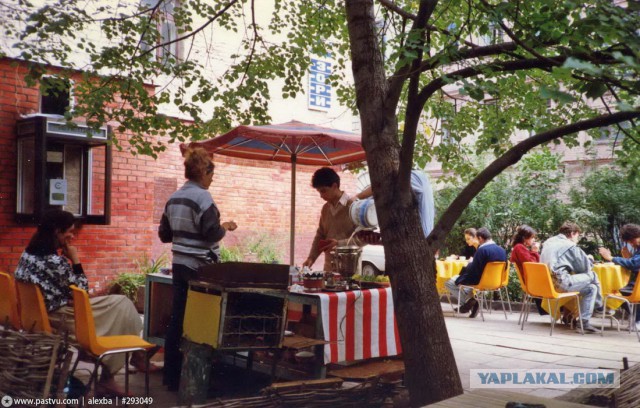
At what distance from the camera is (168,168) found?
1394 centimetres

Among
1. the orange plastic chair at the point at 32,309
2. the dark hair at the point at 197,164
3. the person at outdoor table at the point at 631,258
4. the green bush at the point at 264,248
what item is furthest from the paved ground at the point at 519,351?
the green bush at the point at 264,248

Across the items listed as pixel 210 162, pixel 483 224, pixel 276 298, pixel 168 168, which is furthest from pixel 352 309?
pixel 483 224

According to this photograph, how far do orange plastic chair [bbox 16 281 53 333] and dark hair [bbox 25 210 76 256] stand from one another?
0.96ft

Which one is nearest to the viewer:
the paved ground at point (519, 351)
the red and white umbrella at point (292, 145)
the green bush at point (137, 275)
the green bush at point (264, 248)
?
the paved ground at point (519, 351)

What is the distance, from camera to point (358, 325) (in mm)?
5348

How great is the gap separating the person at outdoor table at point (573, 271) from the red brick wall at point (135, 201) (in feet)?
15.8

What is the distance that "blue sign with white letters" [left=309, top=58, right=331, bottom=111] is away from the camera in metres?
17.2

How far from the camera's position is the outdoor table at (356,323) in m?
5.09

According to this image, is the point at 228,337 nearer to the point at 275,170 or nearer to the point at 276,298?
the point at 276,298

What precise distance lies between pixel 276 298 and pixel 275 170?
11.9 meters

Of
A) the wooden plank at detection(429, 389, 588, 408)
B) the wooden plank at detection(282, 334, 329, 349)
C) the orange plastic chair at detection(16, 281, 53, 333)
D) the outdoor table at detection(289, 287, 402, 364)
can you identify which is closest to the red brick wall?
the outdoor table at detection(289, 287, 402, 364)

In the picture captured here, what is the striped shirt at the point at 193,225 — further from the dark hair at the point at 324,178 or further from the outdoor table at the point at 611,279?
the outdoor table at the point at 611,279

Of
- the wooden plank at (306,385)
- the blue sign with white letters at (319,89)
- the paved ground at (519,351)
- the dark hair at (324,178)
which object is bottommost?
the paved ground at (519,351)
